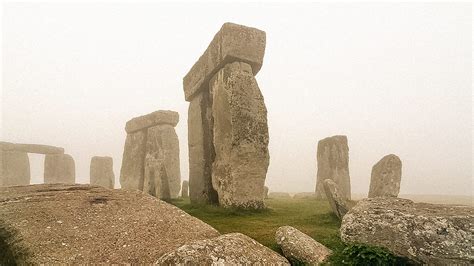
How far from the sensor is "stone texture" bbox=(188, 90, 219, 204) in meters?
11.4

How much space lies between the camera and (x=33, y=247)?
470 centimetres

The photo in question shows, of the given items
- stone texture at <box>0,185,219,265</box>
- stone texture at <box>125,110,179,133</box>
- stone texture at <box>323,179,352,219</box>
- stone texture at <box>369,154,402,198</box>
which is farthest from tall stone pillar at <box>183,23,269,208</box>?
stone texture at <box>125,110,179,133</box>

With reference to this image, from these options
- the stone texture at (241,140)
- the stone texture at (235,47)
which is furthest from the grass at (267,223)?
the stone texture at (235,47)

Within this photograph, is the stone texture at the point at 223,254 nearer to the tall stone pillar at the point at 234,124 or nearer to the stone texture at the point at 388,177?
the tall stone pillar at the point at 234,124

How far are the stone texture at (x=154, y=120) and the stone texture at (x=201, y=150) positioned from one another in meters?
7.55

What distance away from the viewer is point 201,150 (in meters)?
11.9

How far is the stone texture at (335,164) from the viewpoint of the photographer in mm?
17734

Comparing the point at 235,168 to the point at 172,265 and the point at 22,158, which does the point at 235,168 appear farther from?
the point at 22,158

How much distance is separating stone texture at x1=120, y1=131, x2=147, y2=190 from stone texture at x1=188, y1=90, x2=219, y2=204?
26.1 ft

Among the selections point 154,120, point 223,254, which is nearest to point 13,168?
point 154,120

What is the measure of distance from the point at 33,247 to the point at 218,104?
6.67 m

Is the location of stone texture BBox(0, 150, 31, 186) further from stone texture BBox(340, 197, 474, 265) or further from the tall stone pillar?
stone texture BBox(340, 197, 474, 265)

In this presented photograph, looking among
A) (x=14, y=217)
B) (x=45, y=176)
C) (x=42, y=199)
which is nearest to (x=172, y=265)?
(x=14, y=217)

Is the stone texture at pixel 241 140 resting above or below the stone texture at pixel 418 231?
above
